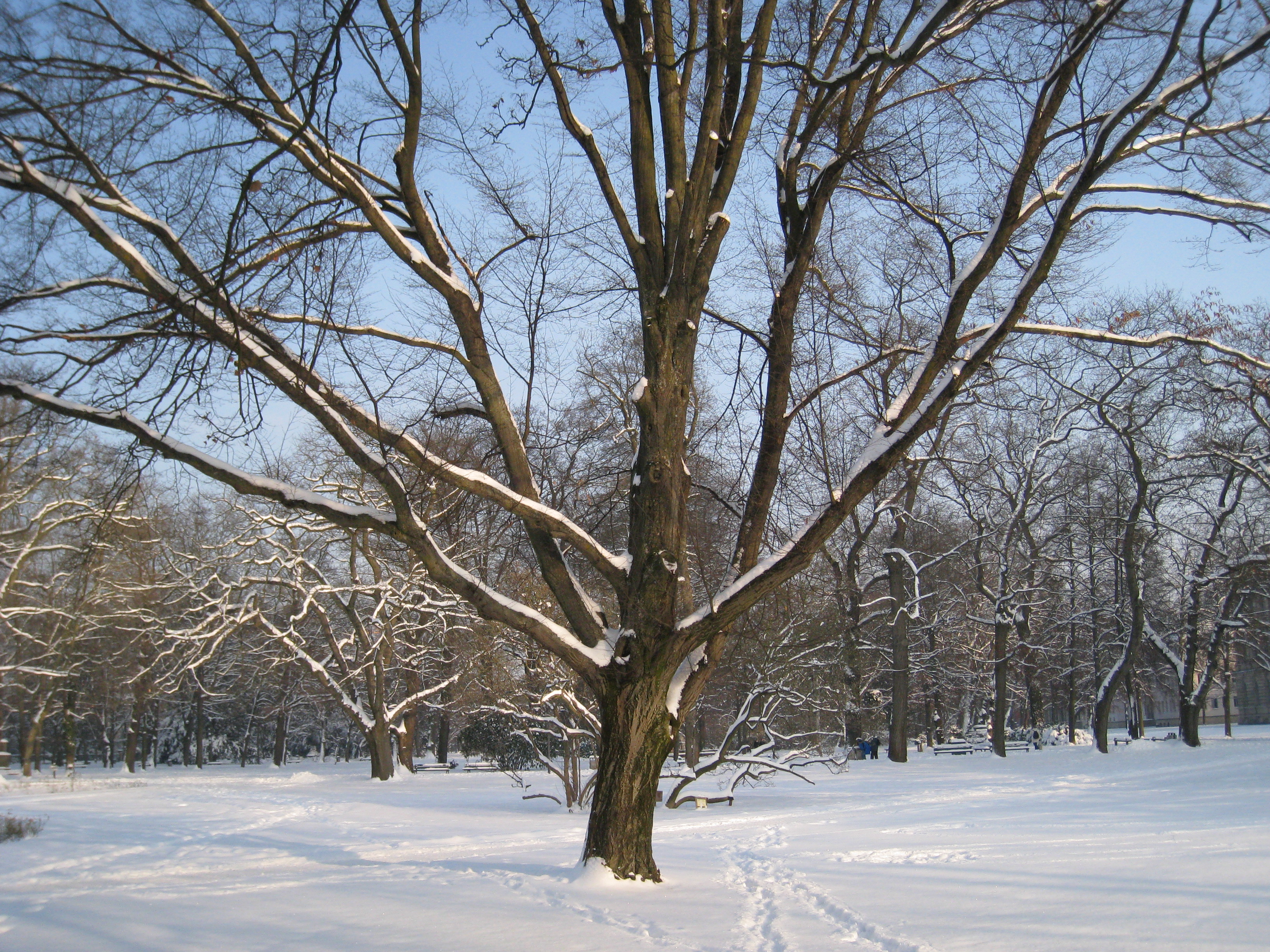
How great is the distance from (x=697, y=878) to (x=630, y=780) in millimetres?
1261

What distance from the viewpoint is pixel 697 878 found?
242 inches

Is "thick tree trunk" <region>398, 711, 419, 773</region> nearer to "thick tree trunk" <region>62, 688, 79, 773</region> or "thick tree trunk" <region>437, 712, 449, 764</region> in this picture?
"thick tree trunk" <region>437, 712, 449, 764</region>

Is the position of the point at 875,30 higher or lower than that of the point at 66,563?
higher

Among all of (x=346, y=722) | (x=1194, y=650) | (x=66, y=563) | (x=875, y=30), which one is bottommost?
(x=346, y=722)

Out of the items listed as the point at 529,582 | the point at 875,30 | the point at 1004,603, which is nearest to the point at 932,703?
the point at 1004,603

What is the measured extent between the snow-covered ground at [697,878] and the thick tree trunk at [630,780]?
20 centimetres

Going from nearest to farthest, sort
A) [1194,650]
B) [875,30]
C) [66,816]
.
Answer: [875,30]
[66,816]
[1194,650]

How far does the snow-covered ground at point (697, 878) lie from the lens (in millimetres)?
4121

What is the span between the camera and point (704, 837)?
9453 mm

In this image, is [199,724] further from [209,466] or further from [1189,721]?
[209,466]

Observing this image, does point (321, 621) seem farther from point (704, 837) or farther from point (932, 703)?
point (932, 703)

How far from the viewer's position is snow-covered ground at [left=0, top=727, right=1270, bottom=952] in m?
4.12

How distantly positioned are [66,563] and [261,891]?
50.9 feet

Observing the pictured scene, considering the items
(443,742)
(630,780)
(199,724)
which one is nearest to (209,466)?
(630,780)
